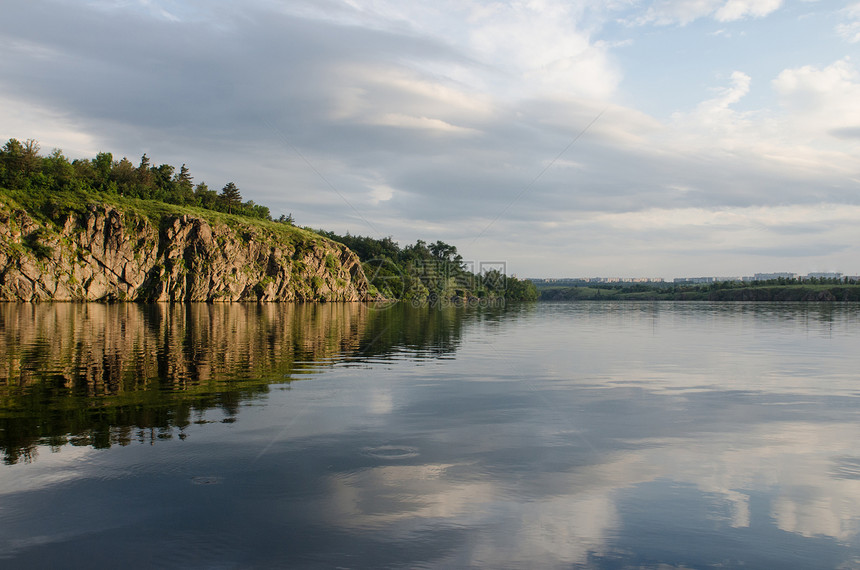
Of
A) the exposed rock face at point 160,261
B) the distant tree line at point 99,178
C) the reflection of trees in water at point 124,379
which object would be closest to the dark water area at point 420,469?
the reflection of trees in water at point 124,379

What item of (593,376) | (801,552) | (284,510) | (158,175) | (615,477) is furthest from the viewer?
(158,175)

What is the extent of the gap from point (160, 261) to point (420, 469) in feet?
473

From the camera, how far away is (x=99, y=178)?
6009 inches

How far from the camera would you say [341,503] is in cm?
884

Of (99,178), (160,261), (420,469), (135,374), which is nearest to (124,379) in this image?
(135,374)

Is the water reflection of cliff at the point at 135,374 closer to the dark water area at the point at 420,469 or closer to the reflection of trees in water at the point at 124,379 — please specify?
the reflection of trees in water at the point at 124,379

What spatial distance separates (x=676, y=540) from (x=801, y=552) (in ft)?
5.32

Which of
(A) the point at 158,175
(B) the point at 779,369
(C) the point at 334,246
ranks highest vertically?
(A) the point at 158,175

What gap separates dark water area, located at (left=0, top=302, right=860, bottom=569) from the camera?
7391 mm

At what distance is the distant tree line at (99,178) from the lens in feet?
422

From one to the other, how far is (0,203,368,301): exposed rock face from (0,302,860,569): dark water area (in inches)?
4276

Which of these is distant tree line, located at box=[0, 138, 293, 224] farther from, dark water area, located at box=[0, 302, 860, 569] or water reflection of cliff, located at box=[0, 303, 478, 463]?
dark water area, located at box=[0, 302, 860, 569]

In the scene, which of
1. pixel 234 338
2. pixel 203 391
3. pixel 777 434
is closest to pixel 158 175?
pixel 234 338

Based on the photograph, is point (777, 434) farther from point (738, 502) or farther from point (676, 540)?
point (676, 540)
